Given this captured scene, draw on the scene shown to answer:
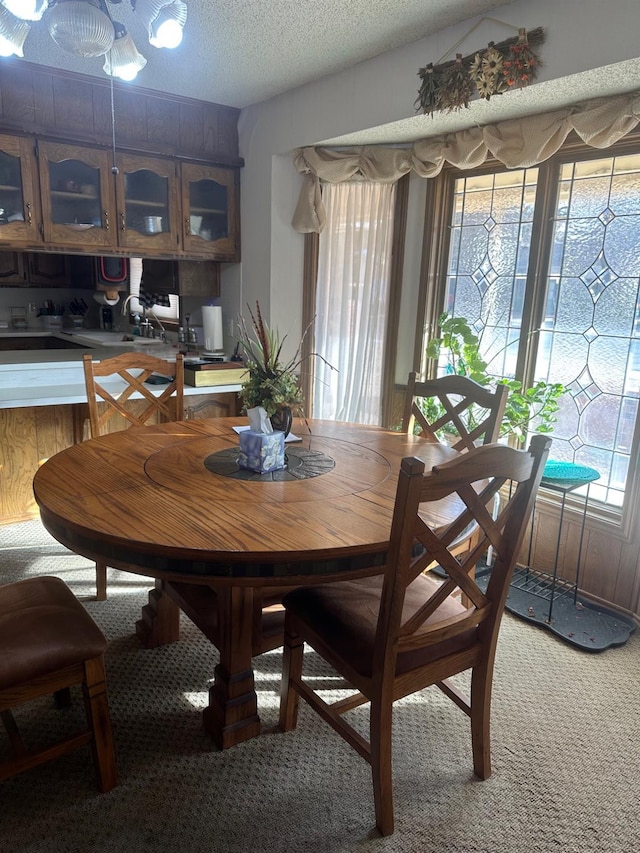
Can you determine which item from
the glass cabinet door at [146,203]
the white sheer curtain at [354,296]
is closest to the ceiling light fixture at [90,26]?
the glass cabinet door at [146,203]

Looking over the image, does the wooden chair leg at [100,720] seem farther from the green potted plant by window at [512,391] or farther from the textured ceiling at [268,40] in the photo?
the textured ceiling at [268,40]

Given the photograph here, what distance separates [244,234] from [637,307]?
8.34ft

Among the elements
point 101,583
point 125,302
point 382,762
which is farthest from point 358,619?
point 125,302

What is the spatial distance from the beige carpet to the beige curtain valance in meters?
2.18

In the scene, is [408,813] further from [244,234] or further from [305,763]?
[244,234]

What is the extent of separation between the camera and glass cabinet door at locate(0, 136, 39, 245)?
3.30 metres

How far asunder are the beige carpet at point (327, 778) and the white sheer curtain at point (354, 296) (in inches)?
77.3

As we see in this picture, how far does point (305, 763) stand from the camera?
1.76 metres

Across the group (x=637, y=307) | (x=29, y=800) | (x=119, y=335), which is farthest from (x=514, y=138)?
(x=119, y=335)

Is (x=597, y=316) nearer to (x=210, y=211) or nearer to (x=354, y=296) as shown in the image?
(x=354, y=296)

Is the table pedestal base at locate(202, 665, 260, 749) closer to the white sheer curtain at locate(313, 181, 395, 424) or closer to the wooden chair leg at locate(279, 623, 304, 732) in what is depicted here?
the wooden chair leg at locate(279, 623, 304, 732)

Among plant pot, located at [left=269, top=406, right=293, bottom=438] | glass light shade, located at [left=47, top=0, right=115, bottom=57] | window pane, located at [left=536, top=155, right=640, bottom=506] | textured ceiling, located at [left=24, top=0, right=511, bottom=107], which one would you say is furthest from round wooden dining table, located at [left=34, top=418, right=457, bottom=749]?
textured ceiling, located at [left=24, top=0, right=511, bottom=107]

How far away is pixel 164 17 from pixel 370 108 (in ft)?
4.80

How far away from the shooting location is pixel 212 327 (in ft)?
13.7
